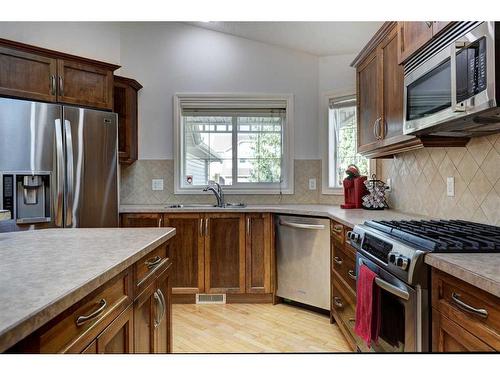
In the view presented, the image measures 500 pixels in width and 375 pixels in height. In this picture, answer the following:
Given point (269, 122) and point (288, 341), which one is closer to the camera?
point (288, 341)

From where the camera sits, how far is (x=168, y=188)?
362 cm

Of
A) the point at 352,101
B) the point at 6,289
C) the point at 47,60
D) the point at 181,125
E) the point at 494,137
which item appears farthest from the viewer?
the point at 181,125

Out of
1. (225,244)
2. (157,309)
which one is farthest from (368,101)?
(157,309)

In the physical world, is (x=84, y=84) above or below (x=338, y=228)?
above

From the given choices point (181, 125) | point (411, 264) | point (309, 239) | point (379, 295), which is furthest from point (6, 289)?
point (181, 125)

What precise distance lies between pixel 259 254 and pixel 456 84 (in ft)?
6.90

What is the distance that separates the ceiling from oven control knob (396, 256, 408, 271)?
2095 millimetres

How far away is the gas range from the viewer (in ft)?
3.97

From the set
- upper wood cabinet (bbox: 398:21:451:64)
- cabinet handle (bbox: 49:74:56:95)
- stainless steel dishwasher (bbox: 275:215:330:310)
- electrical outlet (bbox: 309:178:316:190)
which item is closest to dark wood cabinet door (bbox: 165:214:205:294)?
stainless steel dishwasher (bbox: 275:215:330:310)

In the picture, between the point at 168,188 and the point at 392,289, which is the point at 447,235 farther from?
the point at 168,188

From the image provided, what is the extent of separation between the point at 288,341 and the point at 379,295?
40.5 inches

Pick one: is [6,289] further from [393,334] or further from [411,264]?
[393,334]

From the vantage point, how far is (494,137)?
5.34ft

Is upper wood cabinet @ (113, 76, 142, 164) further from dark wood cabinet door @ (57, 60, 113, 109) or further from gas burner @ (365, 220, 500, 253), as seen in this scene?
gas burner @ (365, 220, 500, 253)
